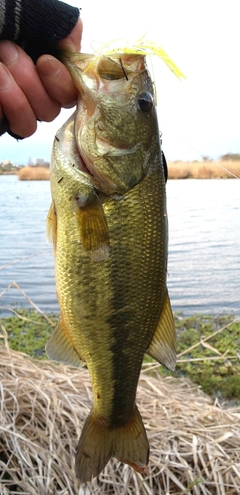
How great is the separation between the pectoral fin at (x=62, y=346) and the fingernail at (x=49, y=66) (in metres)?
0.94

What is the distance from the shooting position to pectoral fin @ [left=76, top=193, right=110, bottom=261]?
6.02ft

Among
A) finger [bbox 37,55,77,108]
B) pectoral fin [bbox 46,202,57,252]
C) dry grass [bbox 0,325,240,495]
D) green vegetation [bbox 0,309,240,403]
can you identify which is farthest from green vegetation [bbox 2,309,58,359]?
finger [bbox 37,55,77,108]

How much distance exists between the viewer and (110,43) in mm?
1860

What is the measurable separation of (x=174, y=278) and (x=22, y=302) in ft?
10.0

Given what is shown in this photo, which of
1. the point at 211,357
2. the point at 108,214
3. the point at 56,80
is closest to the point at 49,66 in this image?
the point at 56,80

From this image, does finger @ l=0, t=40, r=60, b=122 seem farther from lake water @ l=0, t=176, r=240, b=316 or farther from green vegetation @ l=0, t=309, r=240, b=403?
lake water @ l=0, t=176, r=240, b=316

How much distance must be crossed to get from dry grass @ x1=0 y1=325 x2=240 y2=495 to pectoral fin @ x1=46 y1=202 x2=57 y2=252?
1.87 metres

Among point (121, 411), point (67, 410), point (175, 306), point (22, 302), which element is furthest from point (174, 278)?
point (121, 411)

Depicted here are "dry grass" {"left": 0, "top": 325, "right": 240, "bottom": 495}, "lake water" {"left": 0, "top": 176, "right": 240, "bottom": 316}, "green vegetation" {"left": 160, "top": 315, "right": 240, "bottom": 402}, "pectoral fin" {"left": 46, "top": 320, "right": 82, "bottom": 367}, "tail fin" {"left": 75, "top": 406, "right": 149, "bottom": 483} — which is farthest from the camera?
"lake water" {"left": 0, "top": 176, "right": 240, "bottom": 316}

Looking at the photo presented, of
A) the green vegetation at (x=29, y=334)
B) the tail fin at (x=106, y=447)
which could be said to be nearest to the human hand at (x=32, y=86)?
the tail fin at (x=106, y=447)

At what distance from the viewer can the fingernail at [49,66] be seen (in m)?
1.86

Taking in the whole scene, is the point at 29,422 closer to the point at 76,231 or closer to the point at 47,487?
the point at 47,487

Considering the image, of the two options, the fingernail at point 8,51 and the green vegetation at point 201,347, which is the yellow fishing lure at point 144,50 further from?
the green vegetation at point 201,347

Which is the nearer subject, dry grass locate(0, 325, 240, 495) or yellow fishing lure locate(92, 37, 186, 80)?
yellow fishing lure locate(92, 37, 186, 80)
